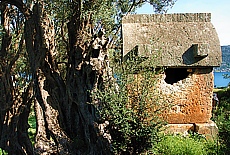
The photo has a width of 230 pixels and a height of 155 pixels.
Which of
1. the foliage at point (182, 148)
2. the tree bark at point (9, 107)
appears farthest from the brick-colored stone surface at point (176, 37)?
the tree bark at point (9, 107)

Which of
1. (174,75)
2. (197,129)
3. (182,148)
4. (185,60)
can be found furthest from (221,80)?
(182,148)

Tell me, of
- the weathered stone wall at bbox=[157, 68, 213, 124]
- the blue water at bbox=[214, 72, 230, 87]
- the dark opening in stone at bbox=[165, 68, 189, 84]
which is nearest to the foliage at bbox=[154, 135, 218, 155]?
the weathered stone wall at bbox=[157, 68, 213, 124]

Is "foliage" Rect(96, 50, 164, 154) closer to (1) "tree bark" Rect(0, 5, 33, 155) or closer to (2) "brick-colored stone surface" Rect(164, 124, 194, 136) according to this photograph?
(2) "brick-colored stone surface" Rect(164, 124, 194, 136)

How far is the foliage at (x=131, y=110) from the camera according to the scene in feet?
16.0

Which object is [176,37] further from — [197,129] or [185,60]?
[197,129]

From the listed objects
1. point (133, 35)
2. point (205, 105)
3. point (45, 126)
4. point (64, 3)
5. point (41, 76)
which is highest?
point (64, 3)

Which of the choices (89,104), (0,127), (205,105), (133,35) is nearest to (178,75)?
(205,105)

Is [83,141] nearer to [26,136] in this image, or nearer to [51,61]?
[51,61]

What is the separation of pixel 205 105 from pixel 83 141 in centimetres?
269

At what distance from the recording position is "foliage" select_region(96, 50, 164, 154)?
487cm

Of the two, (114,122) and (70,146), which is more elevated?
(114,122)

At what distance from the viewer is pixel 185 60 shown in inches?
246

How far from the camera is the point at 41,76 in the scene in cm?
674

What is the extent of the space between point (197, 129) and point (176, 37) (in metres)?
2.03
